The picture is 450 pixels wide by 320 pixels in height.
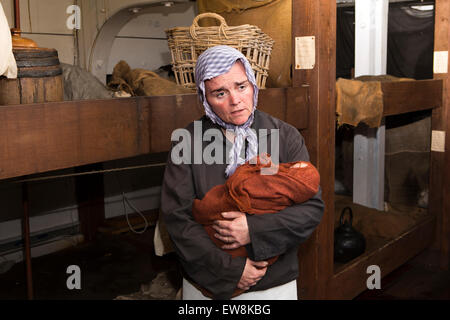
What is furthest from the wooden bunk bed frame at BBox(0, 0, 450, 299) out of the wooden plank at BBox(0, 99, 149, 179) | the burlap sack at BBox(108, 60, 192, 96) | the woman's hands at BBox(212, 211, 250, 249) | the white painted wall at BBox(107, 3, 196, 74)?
the white painted wall at BBox(107, 3, 196, 74)

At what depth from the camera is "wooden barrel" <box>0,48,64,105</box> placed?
154 cm

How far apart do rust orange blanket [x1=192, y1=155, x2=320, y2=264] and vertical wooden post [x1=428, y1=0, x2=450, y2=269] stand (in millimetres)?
2853

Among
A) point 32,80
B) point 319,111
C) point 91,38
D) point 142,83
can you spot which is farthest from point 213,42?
point 91,38

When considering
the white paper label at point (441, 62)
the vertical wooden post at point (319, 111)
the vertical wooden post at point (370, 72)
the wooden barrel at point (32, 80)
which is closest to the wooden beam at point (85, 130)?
the wooden barrel at point (32, 80)

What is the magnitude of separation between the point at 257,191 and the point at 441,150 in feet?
10.1

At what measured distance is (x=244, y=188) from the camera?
4.77 feet

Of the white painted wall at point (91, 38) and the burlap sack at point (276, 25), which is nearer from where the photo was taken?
the burlap sack at point (276, 25)

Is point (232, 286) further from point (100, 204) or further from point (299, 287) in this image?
point (100, 204)

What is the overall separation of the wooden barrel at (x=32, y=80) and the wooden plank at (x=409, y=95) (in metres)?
2.04

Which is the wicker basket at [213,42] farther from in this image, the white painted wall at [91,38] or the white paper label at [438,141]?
the white paper label at [438,141]

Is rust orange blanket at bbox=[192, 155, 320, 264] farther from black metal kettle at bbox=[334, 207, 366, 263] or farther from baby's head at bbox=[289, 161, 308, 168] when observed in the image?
black metal kettle at bbox=[334, 207, 366, 263]

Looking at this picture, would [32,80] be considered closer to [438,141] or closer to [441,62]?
[441,62]

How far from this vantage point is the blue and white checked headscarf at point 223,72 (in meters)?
1.49

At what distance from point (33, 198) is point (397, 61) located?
700 cm
